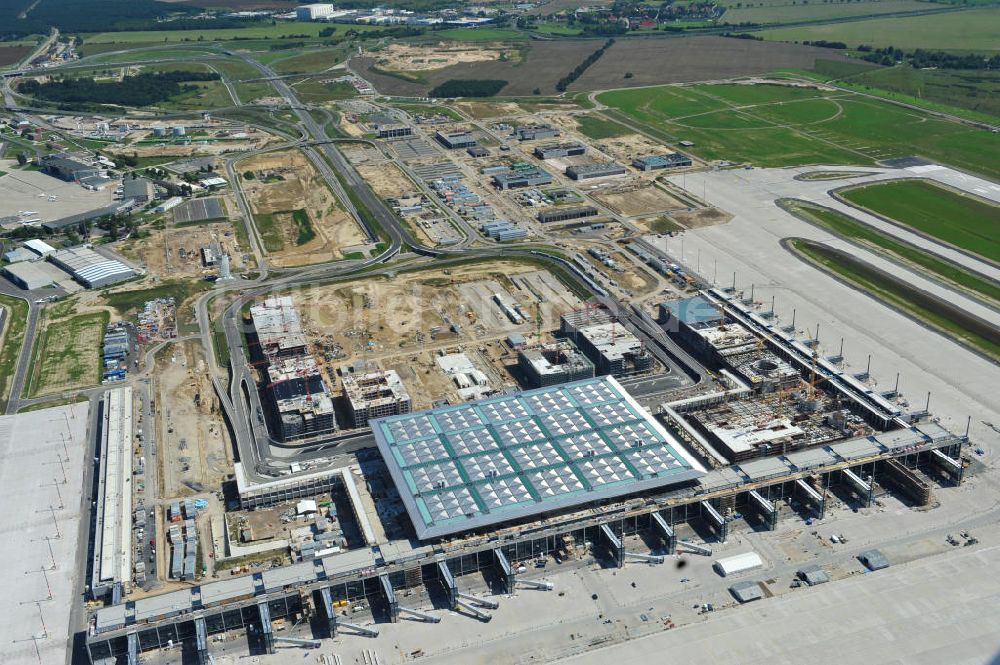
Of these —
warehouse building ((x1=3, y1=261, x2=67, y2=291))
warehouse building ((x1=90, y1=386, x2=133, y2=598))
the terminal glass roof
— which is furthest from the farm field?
the terminal glass roof

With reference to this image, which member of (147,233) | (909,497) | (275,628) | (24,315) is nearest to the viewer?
(275,628)

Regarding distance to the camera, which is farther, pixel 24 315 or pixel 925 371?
pixel 24 315

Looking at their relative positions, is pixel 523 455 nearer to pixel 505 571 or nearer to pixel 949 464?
pixel 505 571

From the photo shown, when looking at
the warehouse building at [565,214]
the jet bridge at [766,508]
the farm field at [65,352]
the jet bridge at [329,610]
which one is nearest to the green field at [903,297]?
the warehouse building at [565,214]

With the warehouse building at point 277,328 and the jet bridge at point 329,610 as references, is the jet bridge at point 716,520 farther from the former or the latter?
the warehouse building at point 277,328

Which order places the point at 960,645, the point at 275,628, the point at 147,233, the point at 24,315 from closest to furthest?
the point at 960,645
the point at 275,628
the point at 24,315
the point at 147,233

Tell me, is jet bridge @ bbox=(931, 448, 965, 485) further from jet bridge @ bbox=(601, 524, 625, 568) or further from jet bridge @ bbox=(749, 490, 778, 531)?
jet bridge @ bbox=(601, 524, 625, 568)

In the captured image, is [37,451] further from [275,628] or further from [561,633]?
[561,633]

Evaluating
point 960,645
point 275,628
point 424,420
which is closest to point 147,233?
point 424,420
